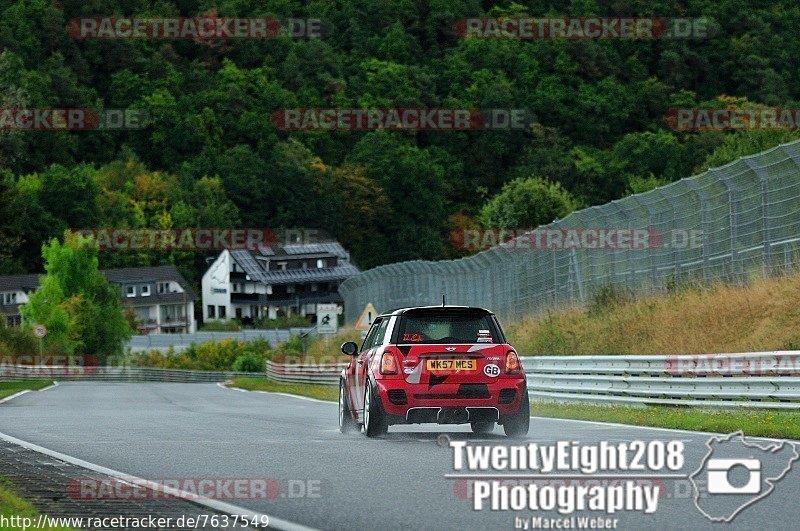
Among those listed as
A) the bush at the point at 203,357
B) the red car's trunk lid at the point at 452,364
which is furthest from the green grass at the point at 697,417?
the bush at the point at 203,357

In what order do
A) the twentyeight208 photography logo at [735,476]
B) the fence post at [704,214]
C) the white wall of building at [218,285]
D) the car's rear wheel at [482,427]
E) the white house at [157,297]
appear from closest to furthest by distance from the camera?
the twentyeight208 photography logo at [735,476], the car's rear wheel at [482,427], the fence post at [704,214], the white house at [157,297], the white wall of building at [218,285]

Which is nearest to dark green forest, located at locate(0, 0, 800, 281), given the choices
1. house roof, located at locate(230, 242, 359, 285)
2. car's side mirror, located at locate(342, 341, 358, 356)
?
house roof, located at locate(230, 242, 359, 285)

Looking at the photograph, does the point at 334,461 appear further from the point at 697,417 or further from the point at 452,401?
the point at 697,417

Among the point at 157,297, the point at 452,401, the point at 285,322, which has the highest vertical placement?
the point at 157,297

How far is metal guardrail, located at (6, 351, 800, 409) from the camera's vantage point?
18172 mm

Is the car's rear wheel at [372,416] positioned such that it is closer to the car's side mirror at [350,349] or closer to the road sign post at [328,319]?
the car's side mirror at [350,349]

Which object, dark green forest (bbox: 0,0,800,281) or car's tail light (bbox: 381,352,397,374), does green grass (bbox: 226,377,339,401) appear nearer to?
car's tail light (bbox: 381,352,397,374)

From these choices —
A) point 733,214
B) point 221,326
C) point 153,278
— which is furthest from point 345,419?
point 153,278

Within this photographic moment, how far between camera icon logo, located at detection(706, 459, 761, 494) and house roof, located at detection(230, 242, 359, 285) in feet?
452

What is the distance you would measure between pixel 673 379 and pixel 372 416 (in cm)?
692

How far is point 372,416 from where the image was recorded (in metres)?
15.4

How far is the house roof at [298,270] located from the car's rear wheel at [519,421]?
134 meters

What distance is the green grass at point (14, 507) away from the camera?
8.85 metres

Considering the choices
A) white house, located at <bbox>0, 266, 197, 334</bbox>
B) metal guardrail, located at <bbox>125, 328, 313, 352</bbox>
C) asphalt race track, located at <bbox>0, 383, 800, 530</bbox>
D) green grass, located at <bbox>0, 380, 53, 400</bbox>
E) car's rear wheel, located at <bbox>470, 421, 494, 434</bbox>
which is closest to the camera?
asphalt race track, located at <bbox>0, 383, 800, 530</bbox>
